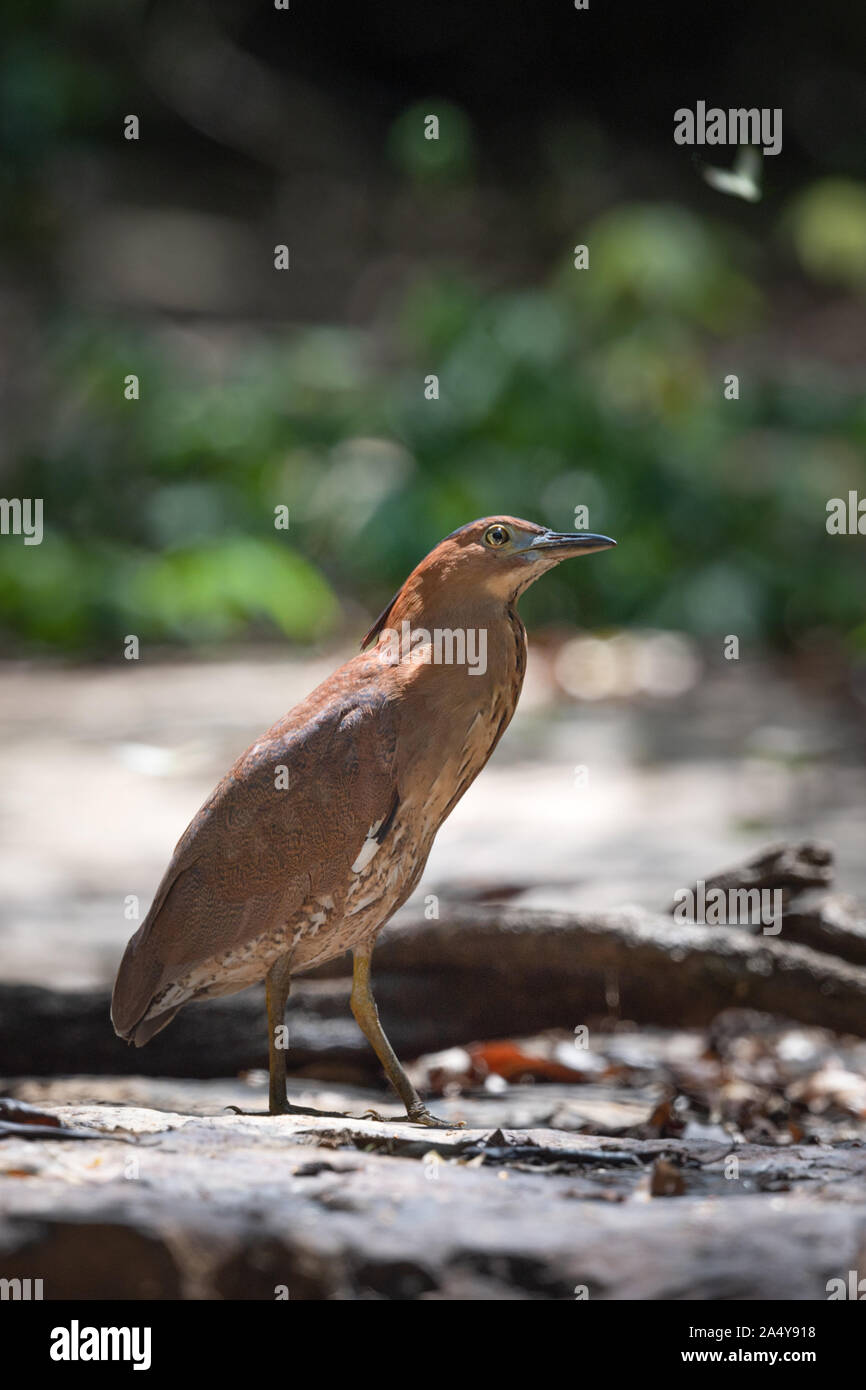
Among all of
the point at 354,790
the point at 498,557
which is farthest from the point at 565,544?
the point at 354,790

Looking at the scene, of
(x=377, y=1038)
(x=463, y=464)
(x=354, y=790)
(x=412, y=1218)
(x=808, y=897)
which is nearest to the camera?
(x=412, y=1218)

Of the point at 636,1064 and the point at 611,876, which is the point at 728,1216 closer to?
the point at 636,1064

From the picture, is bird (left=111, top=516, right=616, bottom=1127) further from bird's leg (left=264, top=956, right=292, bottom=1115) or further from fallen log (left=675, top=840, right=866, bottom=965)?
fallen log (left=675, top=840, right=866, bottom=965)

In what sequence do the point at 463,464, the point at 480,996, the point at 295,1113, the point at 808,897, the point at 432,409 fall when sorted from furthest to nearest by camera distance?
the point at 432,409
the point at 463,464
the point at 480,996
the point at 808,897
the point at 295,1113

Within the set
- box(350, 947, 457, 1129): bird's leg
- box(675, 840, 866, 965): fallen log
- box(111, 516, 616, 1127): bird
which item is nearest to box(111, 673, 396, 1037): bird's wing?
box(111, 516, 616, 1127): bird

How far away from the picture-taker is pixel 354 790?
277cm

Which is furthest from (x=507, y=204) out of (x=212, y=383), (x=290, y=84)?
(x=212, y=383)

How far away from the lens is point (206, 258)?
18188 millimetres

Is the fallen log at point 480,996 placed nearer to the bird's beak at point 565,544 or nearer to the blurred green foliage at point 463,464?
the bird's beak at point 565,544

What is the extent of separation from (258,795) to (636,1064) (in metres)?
1.75

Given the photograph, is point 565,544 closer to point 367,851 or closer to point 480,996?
point 367,851

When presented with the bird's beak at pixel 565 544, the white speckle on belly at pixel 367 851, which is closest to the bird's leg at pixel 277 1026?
Answer: the white speckle on belly at pixel 367 851

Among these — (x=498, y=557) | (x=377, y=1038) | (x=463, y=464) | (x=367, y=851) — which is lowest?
(x=377, y=1038)

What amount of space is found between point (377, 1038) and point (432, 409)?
7958mm
